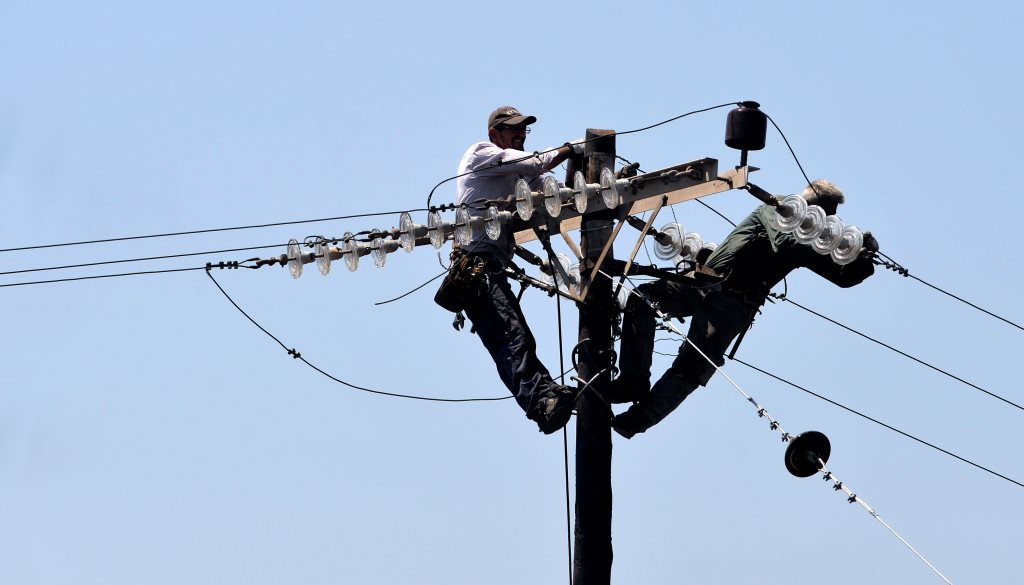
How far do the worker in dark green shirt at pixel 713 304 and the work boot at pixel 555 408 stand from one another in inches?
19.9

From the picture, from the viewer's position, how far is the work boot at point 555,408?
19.8 m

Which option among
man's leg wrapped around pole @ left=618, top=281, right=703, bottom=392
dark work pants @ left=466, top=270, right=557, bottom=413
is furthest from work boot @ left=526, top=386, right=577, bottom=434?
man's leg wrapped around pole @ left=618, top=281, right=703, bottom=392

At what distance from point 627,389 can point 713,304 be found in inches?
41.4

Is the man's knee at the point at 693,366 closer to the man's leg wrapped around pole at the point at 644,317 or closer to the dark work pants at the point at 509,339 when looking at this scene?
the man's leg wrapped around pole at the point at 644,317

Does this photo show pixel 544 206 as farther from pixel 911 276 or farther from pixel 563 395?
pixel 911 276

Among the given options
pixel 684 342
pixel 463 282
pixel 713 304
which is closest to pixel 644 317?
pixel 684 342

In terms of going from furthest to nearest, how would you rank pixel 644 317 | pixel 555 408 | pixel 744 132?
pixel 644 317
pixel 555 408
pixel 744 132

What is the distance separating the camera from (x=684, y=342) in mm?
20625

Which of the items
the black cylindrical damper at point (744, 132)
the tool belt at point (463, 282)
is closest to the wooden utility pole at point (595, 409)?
the tool belt at point (463, 282)

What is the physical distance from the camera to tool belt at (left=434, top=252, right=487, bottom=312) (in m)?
20.5

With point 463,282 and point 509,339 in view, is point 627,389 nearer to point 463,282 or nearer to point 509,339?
point 509,339

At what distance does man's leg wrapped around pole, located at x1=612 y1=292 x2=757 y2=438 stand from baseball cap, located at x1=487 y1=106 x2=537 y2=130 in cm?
208

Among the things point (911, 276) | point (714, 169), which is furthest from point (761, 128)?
point (911, 276)

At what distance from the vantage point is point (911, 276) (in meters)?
20.1
